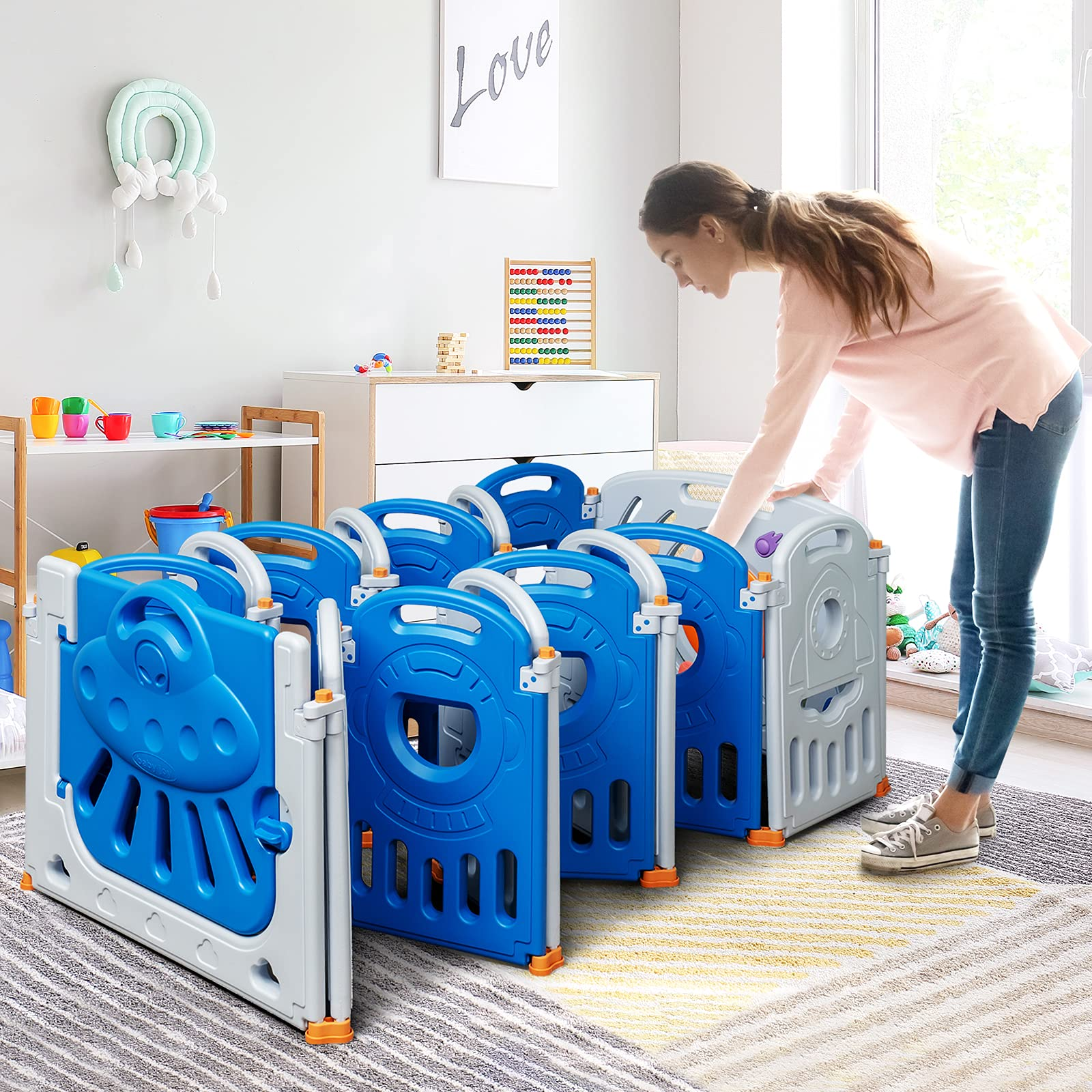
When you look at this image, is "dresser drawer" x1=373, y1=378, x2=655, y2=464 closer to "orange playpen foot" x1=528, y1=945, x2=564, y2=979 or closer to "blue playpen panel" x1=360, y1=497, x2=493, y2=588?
"blue playpen panel" x1=360, y1=497, x2=493, y2=588

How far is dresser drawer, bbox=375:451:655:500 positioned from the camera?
3141 mm

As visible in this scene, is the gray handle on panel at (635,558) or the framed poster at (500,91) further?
the framed poster at (500,91)

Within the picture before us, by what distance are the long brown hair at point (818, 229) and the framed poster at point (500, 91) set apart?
1.97 metres

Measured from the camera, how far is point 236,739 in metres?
1.48

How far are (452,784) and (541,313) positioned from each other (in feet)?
7.42

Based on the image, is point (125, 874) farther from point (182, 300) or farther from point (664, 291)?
point (664, 291)

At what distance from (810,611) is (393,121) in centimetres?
221

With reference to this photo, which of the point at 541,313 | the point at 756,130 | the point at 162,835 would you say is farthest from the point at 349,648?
the point at 756,130

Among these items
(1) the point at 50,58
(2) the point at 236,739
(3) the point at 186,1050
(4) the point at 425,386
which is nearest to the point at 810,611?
(2) the point at 236,739

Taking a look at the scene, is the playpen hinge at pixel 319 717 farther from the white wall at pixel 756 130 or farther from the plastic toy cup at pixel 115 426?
the white wall at pixel 756 130

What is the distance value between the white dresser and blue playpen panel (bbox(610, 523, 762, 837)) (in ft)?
3.81

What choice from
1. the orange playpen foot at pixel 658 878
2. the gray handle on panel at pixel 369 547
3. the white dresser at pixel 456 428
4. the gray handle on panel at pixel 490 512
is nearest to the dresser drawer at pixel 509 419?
the white dresser at pixel 456 428

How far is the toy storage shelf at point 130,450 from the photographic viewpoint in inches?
103

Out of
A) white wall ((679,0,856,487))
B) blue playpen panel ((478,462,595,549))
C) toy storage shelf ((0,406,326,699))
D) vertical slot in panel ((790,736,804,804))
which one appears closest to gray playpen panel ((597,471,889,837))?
vertical slot in panel ((790,736,804,804))
